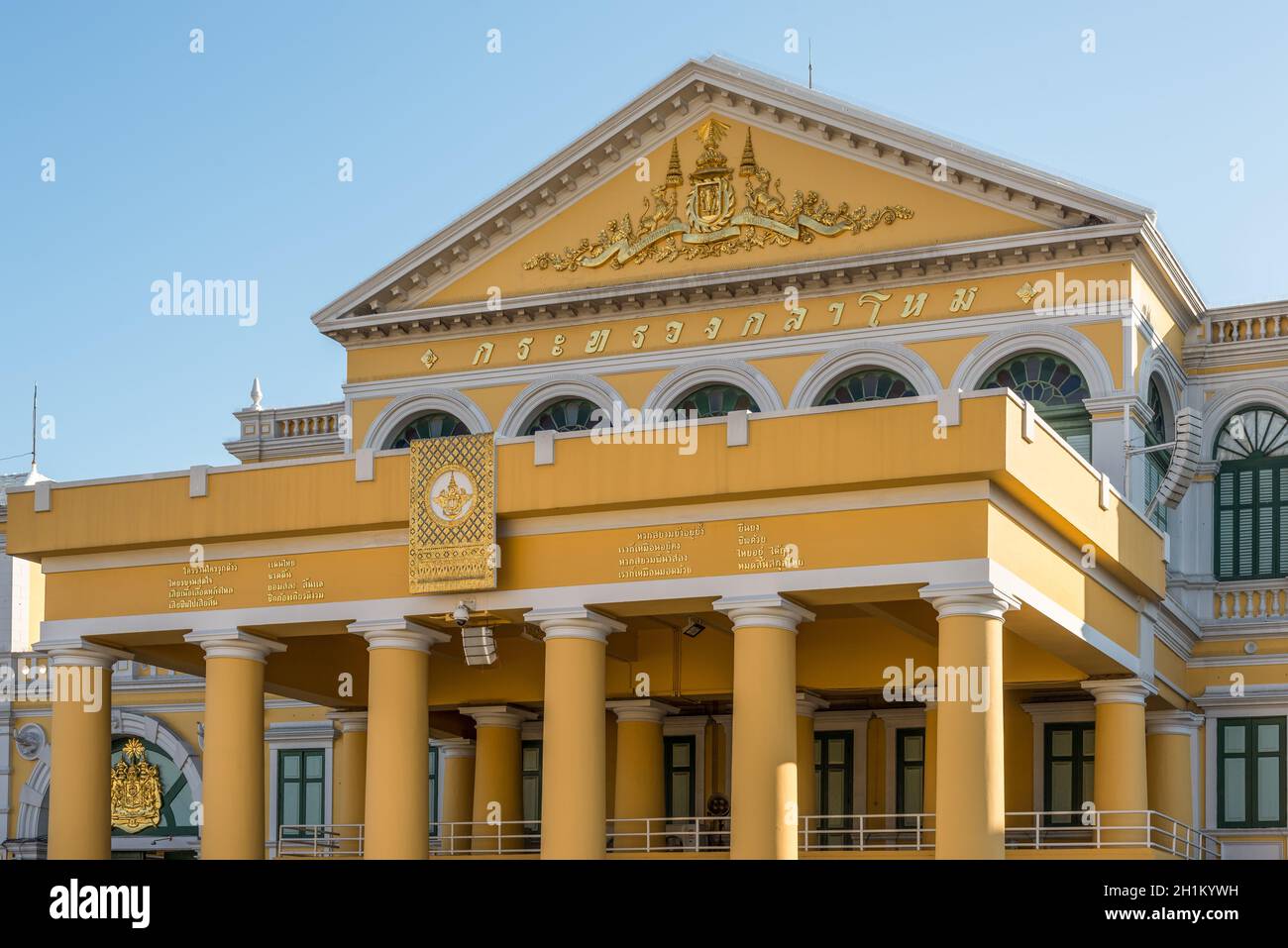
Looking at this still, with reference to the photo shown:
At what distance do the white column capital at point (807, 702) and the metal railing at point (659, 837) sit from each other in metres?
2.28

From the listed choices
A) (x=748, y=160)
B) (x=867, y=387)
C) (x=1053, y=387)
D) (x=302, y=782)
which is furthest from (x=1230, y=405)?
(x=302, y=782)

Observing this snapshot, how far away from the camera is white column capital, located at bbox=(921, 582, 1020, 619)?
29.8 m

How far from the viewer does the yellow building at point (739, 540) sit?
31047mm

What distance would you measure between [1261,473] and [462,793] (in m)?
16.4

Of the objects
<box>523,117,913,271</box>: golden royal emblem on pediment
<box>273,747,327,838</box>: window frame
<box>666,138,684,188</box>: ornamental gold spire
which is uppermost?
<box>666,138,684,188</box>: ornamental gold spire

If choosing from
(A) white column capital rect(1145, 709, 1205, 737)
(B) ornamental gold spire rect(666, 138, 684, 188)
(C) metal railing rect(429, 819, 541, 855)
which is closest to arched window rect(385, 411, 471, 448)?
(B) ornamental gold spire rect(666, 138, 684, 188)

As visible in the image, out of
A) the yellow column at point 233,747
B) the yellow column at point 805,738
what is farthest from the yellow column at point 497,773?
the yellow column at point 233,747

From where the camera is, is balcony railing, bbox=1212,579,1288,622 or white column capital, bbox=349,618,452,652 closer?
white column capital, bbox=349,618,452,652

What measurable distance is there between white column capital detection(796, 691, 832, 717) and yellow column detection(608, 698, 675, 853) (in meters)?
2.33

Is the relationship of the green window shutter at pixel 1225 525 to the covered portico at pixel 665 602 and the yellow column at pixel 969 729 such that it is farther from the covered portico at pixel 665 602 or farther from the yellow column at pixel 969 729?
the yellow column at pixel 969 729

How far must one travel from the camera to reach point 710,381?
40750 millimetres

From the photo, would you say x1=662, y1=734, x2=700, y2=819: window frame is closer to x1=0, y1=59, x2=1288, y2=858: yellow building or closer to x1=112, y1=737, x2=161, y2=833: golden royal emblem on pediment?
x1=0, y1=59, x2=1288, y2=858: yellow building
